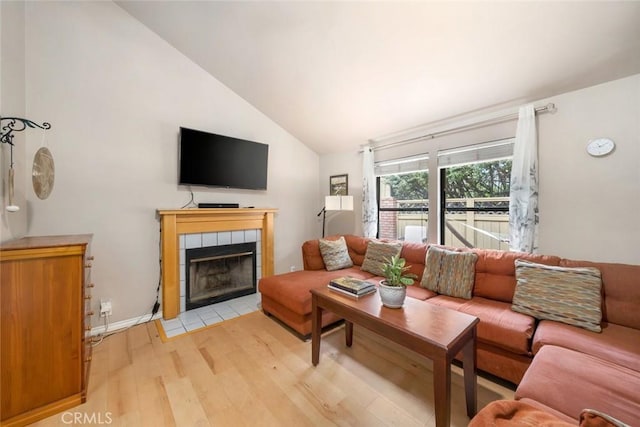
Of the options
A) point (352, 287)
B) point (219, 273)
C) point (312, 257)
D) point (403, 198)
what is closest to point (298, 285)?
point (312, 257)

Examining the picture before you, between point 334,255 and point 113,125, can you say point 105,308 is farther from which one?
point 334,255

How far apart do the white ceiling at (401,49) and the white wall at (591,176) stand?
0.63 feet

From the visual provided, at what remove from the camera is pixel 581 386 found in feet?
3.50

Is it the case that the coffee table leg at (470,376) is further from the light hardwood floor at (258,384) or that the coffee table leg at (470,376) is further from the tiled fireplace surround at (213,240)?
the tiled fireplace surround at (213,240)

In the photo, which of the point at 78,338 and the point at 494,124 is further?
the point at 494,124

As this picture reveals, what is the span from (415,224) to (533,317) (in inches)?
68.7

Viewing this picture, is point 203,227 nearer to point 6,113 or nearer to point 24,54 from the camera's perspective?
point 6,113

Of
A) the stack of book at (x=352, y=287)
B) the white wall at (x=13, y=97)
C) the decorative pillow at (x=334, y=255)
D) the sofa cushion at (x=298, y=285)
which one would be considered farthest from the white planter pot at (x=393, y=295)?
the white wall at (x=13, y=97)

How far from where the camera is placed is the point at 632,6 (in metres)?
1.51

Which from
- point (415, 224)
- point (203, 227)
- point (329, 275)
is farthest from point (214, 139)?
point (415, 224)

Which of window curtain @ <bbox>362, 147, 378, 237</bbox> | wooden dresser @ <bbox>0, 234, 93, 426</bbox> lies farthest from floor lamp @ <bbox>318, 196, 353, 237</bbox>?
wooden dresser @ <bbox>0, 234, 93, 426</bbox>

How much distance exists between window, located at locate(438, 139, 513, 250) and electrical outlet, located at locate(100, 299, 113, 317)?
147 inches

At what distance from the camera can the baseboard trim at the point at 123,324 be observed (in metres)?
2.32

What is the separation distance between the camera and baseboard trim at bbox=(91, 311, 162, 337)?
2.32 m
